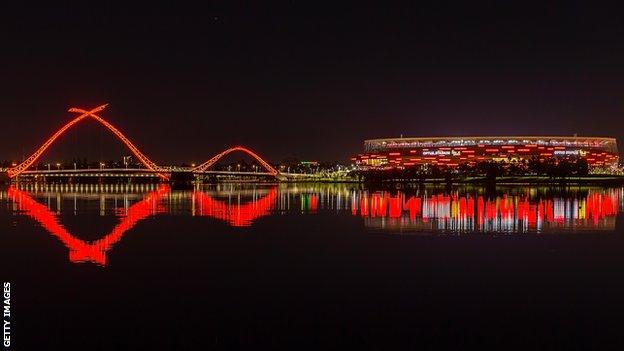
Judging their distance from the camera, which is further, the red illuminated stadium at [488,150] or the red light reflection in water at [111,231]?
the red illuminated stadium at [488,150]

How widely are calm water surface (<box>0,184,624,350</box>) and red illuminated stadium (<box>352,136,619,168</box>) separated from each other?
4403 inches

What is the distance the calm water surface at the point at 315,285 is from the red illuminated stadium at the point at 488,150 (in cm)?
11184

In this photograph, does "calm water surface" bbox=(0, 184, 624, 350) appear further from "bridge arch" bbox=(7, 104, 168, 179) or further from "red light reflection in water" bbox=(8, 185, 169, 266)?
"bridge arch" bbox=(7, 104, 168, 179)

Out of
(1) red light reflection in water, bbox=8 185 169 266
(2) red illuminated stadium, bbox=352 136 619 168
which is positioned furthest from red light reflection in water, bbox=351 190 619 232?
(2) red illuminated stadium, bbox=352 136 619 168

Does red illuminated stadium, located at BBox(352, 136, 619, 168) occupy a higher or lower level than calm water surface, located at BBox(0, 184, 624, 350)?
higher

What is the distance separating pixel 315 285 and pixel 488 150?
406ft

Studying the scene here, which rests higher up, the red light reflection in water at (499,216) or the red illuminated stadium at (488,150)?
the red illuminated stadium at (488,150)

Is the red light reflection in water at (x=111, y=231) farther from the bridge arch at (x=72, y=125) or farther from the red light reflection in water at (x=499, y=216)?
the bridge arch at (x=72, y=125)

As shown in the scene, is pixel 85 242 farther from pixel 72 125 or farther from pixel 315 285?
pixel 72 125

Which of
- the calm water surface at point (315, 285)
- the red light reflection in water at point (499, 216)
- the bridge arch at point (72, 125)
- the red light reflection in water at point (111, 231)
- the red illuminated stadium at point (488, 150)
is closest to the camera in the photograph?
the calm water surface at point (315, 285)

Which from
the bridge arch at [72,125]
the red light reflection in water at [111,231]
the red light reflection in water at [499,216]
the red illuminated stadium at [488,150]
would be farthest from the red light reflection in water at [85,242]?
the red illuminated stadium at [488,150]

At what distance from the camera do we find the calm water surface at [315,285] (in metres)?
9.00

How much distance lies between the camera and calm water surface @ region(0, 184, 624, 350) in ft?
29.5

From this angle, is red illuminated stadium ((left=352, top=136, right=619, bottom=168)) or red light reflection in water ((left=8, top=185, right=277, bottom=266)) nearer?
red light reflection in water ((left=8, top=185, right=277, bottom=266))
